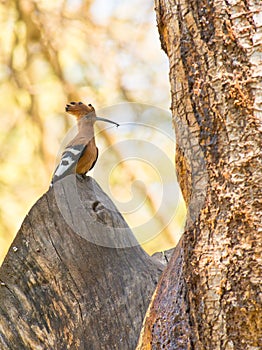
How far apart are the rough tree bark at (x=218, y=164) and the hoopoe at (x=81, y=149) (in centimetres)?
62

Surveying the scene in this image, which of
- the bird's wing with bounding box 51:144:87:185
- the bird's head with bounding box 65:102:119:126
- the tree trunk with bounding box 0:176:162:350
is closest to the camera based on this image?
the tree trunk with bounding box 0:176:162:350

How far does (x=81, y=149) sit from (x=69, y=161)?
8 centimetres

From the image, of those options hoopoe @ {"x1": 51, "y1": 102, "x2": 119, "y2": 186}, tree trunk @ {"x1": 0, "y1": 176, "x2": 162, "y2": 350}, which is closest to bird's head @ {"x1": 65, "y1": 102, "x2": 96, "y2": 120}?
hoopoe @ {"x1": 51, "y1": 102, "x2": 119, "y2": 186}

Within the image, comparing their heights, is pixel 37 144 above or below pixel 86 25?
below

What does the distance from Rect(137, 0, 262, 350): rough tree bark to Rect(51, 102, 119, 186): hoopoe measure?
620 millimetres

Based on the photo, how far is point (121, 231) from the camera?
155 cm

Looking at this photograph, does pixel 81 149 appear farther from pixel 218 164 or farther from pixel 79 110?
pixel 218 164

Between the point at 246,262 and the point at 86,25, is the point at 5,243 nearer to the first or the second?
the point at 86,25

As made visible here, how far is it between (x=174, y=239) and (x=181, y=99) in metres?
2.38

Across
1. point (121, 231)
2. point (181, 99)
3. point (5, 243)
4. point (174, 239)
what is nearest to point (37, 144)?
point (5, 243)

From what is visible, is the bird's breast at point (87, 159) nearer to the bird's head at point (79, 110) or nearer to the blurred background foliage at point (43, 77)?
the bird's head at point (79, 110)

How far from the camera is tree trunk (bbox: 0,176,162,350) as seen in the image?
141cm

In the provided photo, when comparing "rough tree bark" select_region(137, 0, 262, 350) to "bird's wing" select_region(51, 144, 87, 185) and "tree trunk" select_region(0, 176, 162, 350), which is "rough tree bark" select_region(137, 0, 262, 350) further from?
"bird's wing" select_region(51, 144, 87, 185)

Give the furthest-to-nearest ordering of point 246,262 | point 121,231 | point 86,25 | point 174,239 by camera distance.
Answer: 1. point 86,25
2. point 174,239
3. point 121,231
4. point 246,262
